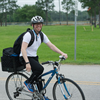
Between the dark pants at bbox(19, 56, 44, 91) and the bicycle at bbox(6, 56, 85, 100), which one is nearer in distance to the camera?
the bicycle at bbox(6, 56, 85, 100)

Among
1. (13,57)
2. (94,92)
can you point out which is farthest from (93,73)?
(13,57)

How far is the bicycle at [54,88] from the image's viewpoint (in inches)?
135

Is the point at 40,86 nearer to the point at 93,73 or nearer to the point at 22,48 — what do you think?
the point at 22,48

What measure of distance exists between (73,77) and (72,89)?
2.73 m

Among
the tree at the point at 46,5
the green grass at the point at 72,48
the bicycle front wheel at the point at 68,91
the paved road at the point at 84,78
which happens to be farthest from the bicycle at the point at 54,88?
the tree at the point at 46,5

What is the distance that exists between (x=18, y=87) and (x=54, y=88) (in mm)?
935

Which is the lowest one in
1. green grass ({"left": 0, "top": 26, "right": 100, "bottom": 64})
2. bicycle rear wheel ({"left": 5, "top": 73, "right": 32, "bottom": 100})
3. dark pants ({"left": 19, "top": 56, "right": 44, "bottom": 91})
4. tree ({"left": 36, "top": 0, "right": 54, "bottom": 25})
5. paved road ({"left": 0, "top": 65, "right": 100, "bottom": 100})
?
green grass ({"left": 0, "top": 26, "right": 100, "bottom": 64})

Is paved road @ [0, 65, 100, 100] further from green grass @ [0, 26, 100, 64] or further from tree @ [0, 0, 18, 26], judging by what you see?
tree @ [0, 0, 18, 26]

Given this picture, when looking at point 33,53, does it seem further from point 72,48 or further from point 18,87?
point 72,48

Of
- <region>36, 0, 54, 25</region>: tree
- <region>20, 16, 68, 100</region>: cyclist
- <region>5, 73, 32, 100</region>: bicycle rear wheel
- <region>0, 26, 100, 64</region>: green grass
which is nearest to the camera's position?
<region>20, 16, 68, 100</region>: cyclist

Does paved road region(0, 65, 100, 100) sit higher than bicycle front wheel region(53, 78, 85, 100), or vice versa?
bicycle front wheel region(53, 78, 85, 100)

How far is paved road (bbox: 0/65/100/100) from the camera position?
4.77m

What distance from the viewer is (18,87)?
13.7 ft

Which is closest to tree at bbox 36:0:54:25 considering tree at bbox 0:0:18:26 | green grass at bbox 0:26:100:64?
tree at bbox 0:0:18:26
